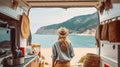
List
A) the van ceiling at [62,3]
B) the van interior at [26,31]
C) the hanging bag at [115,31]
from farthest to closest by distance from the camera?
the van ceiling at [62,3]
the hanging bag at [115,31]
the van interior at [26,31]

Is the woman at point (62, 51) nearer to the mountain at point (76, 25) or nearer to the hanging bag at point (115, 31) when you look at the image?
the hanging bag at point (115, 31)

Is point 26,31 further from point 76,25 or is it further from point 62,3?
point 76,25

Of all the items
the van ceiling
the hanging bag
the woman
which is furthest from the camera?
the van ceiling

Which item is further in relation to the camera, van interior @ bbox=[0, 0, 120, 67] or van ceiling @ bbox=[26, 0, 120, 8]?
van ceiling @ bbox=[26, 0, 120, 8]

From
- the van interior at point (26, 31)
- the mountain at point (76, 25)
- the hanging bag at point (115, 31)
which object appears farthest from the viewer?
the mountain at point (76, 25)

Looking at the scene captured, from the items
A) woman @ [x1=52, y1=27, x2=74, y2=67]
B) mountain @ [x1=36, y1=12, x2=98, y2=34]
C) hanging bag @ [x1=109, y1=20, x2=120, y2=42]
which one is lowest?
woman @ [x1=52, y1=27, x2=74, y2=67]

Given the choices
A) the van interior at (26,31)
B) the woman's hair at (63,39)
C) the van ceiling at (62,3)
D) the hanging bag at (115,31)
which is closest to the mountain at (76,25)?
A: the van ceiling at (62,3)

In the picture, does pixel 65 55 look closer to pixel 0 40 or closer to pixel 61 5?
pixel 61 5

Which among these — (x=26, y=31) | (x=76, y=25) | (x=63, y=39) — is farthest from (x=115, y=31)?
(x=76, y=25)

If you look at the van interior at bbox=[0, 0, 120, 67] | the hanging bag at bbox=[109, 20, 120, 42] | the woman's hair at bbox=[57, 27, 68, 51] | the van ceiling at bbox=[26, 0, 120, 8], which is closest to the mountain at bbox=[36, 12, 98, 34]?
the van ceiling at bbox=[26, 0, 120, 8]

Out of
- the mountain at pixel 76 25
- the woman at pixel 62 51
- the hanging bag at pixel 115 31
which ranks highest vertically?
the mountain at pixel 76 25

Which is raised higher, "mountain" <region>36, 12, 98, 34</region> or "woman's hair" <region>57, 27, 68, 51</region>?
"mountain" <region>36, 12, 98, 34</region>

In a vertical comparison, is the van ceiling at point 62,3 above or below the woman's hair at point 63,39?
above

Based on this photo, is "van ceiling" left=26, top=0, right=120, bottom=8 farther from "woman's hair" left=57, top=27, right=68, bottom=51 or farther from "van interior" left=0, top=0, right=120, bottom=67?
"woman's hair" left=57, top=27, right=68, bottom=51
